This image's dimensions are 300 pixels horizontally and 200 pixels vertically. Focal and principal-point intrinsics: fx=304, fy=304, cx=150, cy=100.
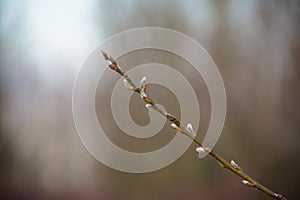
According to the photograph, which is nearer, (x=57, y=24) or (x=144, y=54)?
(x=57, y=24)

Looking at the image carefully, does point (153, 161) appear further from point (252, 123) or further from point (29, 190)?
point (29, 190)

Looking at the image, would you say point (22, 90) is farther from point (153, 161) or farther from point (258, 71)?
point (258, 71)

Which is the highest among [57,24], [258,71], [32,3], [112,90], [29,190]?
[32,3]

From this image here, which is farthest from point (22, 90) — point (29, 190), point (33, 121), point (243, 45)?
point (243, 45)

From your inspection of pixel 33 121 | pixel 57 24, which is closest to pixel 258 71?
pixel 57 24

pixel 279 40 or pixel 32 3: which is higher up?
pixel 32 3

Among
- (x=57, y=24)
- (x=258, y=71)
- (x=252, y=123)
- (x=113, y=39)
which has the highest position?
(x=57, y=24)
